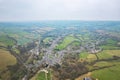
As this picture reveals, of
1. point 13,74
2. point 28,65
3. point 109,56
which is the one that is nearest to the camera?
point 13,74

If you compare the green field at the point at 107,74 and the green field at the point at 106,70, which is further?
the green field at the point at 106,70

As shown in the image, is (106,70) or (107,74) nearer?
(107,74)

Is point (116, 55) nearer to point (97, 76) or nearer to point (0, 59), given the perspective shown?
point (97, 76)

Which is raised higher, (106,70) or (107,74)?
(107,74)

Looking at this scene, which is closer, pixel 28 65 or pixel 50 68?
pixel 50 68

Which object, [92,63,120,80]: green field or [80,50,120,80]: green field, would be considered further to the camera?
[80,50,120,80]: green field

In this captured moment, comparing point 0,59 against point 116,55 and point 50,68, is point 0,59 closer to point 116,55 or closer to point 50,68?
point 50,68

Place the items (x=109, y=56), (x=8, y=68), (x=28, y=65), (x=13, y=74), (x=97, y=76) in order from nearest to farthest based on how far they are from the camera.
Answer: (x=97, y=76), (x=13, y=74), (x=8, y=68), (x=28, y=65), (x=109, y=56)

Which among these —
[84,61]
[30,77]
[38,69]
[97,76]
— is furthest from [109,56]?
[30,77]

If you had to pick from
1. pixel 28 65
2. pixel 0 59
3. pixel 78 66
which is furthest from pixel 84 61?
pixel 0 59
